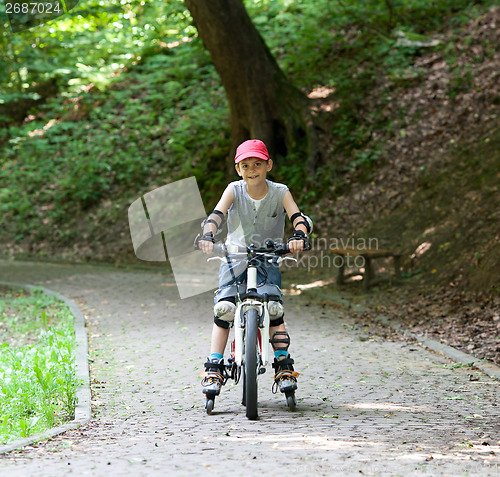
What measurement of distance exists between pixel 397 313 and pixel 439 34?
1055 centimetres

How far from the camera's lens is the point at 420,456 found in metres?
3.67

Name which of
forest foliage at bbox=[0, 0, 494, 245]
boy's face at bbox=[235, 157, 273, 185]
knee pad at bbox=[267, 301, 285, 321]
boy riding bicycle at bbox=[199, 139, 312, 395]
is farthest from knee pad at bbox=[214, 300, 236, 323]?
forest foliage at bbox=[0, 0, 494, 245]

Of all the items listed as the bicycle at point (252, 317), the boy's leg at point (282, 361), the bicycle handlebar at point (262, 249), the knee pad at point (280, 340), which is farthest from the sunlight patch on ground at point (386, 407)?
the bicycle handlebar at point (262, 249)

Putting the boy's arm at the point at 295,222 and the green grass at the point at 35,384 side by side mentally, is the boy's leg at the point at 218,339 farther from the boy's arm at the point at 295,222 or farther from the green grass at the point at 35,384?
the green grass at the point at 35,384

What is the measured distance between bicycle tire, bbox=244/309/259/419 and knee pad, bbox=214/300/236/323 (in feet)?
0.89

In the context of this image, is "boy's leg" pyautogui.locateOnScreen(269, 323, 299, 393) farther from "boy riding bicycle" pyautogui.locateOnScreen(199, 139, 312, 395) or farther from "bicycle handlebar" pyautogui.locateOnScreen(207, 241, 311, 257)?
"bicycle handlebar" pyautogui.locateOnScreen(207, 241, 311, 257)

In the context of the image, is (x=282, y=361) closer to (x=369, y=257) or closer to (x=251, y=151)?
(x=251, y=151)

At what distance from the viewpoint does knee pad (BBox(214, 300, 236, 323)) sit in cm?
492

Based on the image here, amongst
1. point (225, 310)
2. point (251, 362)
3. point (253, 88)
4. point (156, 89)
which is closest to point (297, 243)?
point (225, 310)

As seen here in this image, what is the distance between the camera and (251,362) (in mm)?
4547

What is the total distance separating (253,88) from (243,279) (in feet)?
37.2

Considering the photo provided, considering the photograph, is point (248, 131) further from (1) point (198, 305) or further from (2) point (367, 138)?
(1) point (198, 305)

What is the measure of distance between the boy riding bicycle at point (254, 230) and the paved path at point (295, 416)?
353mm

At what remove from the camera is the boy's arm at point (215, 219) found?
15.3 ft
